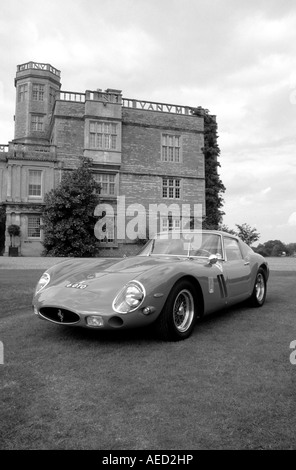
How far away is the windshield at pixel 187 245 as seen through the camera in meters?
4.84

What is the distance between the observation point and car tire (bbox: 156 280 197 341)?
354 centimetres

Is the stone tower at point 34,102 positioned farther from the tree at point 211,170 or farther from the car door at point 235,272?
the car door at point 235,272

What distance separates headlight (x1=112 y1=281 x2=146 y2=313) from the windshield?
4.88 ft

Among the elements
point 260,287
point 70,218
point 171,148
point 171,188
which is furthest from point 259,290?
point 171,148

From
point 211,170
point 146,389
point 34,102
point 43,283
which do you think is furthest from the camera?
point 34,102

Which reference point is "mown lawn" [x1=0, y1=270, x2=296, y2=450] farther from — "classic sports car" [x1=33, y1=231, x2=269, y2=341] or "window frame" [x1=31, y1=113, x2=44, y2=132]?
"window frame" [x1=31, y1=113, x2=44, y2=132]

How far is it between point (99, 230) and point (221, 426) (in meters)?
23.0

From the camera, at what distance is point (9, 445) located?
178 centimetres

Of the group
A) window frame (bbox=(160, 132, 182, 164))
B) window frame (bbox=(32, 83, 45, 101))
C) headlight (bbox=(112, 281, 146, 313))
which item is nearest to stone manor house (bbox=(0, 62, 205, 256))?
window frame (bbox=(160, 132, 182, 164))

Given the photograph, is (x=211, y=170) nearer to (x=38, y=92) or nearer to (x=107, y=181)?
(x=107, y=181)

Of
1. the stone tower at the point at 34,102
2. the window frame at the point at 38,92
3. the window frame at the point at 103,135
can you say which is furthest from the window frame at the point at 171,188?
the window frame at the point at 38,92

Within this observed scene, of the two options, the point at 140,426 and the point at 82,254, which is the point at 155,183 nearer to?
the point at 82,254

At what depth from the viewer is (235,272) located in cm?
494

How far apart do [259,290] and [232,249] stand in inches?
38.7
